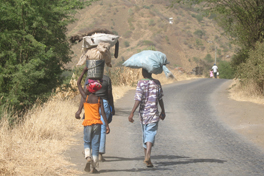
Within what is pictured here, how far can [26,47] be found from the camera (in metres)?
11.7

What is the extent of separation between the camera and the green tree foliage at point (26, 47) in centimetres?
1124

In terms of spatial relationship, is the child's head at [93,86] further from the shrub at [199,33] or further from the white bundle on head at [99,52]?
the shrub at [199,33]

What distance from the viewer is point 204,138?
9.91m

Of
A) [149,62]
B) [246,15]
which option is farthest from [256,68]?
[149,62]

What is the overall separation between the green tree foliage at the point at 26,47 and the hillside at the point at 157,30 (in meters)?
60.3

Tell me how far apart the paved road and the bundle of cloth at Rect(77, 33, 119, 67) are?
1.92 meters

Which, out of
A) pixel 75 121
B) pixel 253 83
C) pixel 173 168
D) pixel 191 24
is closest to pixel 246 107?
pixel 253 83

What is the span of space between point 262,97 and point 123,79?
12.2 meters

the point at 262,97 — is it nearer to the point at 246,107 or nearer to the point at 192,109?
the point at 246,107

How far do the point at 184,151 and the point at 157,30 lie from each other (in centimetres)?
7902

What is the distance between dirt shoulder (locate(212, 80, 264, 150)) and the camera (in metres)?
10.3

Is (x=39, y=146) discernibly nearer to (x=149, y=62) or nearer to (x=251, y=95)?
(x=149, y=62)

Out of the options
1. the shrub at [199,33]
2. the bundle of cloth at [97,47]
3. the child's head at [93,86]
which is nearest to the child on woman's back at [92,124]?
the child's head at [93,86]

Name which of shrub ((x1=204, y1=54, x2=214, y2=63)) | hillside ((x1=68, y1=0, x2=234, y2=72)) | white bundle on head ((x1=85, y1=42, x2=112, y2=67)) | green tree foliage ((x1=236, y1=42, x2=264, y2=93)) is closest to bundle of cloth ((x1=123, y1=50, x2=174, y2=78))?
white bundle on head ((x1=85, y1=42, x2=112, y2=67))
